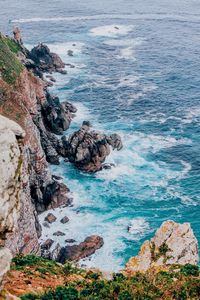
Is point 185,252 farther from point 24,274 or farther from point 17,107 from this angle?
point 17,107

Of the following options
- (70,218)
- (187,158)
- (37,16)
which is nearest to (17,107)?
(70,218)

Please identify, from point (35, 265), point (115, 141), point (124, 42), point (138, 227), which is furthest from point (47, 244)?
point (124, 42)

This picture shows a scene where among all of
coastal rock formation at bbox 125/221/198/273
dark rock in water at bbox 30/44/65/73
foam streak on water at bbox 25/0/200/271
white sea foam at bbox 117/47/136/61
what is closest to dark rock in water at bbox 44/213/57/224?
foam streak on water at bbox 25/0/200/271

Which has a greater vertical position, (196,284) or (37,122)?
(196,284)

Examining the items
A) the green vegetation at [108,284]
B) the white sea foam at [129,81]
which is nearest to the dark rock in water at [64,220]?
the green vegetation at [108,284]

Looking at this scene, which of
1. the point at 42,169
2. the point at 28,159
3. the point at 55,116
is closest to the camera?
the point at 28,159

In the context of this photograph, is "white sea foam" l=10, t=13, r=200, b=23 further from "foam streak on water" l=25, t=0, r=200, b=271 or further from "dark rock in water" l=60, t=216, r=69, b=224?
"dark rock in water" l=60, t=216, r=69, b=224

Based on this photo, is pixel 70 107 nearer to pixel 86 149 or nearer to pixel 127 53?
pixel 86 149
